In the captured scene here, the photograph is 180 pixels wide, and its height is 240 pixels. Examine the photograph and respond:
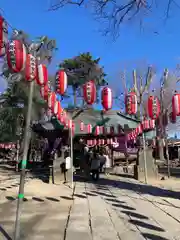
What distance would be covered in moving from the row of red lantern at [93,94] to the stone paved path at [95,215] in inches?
141

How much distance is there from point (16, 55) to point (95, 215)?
4352 millimetres

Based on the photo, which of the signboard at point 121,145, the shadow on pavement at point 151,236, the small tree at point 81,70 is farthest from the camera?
the small tree at point 81,70

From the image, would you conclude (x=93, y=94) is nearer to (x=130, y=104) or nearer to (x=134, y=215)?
(x=130, y=104)

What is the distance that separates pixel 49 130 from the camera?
886 inches

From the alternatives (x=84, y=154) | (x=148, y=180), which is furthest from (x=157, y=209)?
(x=84, y=154)

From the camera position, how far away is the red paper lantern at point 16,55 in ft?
24.6

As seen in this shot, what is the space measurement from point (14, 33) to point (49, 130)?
1482cm

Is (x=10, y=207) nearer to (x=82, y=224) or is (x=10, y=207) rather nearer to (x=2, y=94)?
(x=82, y=224)

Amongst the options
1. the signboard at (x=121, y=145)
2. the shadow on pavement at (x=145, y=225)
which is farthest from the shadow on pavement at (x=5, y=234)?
the signboard at (x=121, y=145)

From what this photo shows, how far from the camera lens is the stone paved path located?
624 centimetres

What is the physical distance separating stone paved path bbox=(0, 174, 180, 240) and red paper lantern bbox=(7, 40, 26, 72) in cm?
363

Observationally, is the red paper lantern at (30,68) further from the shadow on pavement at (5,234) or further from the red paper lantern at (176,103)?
the red paper lantern at (176,103)

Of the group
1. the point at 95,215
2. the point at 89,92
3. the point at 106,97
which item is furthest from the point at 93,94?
the point at 95,215

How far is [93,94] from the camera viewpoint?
1281cm
